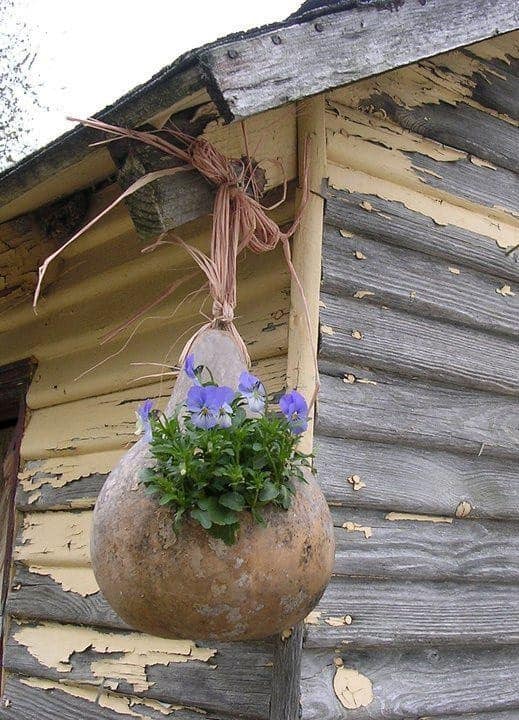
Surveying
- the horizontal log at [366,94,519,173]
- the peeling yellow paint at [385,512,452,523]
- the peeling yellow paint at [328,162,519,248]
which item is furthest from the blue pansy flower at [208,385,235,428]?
→ the horizontal log at [366,94,519,173]

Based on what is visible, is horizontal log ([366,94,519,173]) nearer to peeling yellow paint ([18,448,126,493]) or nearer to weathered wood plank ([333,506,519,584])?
weathered wood plank ([333,506,519,584])

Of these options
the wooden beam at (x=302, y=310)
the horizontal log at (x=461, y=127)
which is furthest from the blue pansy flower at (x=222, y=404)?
the horizontal log at (x=461, y=127)

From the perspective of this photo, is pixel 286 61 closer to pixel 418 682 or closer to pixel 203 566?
pixel 203 566

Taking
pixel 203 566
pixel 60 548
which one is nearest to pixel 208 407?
pixel 203 566

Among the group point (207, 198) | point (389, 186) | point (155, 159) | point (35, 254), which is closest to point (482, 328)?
point (389, 186)

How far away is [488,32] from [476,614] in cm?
166

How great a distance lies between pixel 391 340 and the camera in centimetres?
233

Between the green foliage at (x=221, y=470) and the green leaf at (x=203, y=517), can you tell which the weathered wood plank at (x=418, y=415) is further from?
the green leaf at (x=203, y=517)

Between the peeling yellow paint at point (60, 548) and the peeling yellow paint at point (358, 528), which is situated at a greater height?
the peeling yellow paint at point (60, 548)

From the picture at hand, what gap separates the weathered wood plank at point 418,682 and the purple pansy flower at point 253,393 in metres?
0.69

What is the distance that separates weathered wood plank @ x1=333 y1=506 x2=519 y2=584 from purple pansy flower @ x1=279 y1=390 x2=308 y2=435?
52cm

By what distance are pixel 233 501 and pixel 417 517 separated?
2.88ft

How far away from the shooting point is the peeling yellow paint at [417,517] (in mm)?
2229

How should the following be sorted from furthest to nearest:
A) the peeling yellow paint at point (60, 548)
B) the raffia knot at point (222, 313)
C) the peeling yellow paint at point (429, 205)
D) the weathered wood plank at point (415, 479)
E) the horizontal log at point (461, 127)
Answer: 1. the peeling yellow paint at point (60, 548)
2. the horizontal log at point (461, 127)
3. the peeling yellow paint at point (429, 205)
4. the weathered wood plank at point (415, 479)
5. the raffia knot at point (222, 313)
